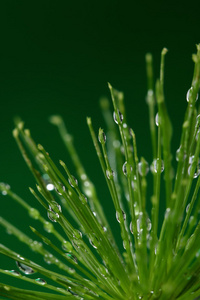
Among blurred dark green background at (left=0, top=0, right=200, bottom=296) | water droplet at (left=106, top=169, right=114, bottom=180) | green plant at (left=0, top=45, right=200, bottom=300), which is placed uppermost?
blurred dark green background at (left=0, top=0, right=200, bottom=296)

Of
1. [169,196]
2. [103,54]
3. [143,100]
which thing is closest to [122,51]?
[103,54]

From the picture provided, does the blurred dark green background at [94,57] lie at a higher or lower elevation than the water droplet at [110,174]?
higher

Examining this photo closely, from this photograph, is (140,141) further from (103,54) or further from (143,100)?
(103,54)

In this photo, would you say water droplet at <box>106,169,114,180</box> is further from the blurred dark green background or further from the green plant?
the blurred dark green background

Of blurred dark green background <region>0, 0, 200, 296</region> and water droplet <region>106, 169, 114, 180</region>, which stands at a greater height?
blurred dark green background <region>0, 0, 200, 296</region>

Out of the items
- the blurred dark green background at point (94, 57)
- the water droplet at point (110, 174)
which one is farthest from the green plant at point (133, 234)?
the blurred dark green background at point (94, 57)

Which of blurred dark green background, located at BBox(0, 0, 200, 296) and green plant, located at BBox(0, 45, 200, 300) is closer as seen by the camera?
green plant, located at BBox(0, 45, 200, 300)

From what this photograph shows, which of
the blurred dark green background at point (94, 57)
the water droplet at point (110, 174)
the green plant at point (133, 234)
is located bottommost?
the green plant at point (133, 234)

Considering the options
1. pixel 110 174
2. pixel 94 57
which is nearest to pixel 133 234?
pixel 110 174

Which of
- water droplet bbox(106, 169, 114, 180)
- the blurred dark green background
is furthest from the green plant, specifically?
the blurred dark green background

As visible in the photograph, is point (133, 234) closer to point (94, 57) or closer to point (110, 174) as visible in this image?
point (110, 174)

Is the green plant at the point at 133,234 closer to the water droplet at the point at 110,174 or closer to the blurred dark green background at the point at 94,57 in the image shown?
the water droplet at the point at 110,174
